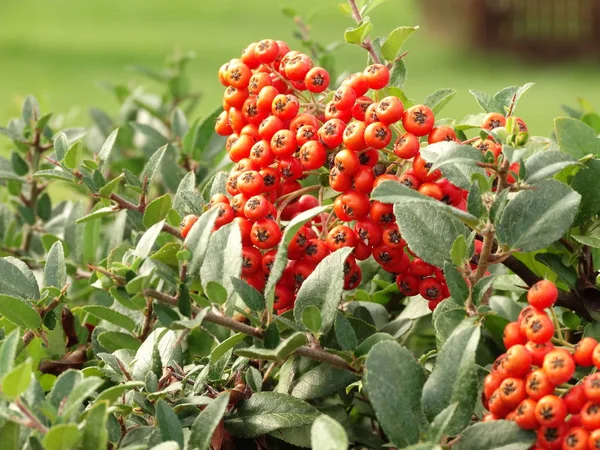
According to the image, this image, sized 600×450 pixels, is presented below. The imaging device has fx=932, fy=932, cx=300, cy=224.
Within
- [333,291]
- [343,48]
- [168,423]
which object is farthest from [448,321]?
[343,48]

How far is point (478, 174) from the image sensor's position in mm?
1143

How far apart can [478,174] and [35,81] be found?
35.5 feet

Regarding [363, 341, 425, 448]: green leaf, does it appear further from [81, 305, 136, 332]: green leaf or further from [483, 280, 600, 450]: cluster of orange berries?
[81, 305, 136, 332]: green leaf

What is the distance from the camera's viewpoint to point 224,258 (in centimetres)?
126

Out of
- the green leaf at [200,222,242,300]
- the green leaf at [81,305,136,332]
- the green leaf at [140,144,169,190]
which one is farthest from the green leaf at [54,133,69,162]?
the green leaf at [200,222,242,300]

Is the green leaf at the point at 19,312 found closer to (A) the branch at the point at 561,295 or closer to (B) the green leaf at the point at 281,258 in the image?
(B) the green leaf at the point at 281,258

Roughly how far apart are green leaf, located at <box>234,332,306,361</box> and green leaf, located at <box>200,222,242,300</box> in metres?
0.10

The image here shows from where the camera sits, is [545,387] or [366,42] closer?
[545,387]


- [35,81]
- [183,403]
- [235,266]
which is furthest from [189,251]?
[35,81]

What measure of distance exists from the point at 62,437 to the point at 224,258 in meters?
0.34

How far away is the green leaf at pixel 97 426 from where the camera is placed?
1.06m

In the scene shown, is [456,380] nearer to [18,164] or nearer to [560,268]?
[560,268]

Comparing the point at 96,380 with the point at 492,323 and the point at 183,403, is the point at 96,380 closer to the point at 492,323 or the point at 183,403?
the point at 183,403

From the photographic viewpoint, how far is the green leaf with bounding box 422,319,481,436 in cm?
110
